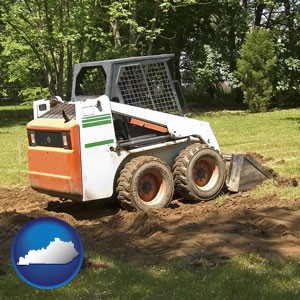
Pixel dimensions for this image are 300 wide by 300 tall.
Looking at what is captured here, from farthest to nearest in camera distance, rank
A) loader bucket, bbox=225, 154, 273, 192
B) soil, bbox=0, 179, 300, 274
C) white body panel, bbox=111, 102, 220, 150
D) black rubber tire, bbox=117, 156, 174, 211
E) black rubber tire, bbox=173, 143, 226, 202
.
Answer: loader bucket, bbox=225, 154, 273, 192
black rubber tire, bbox=173, 143, 226, 202
white body panel, bbox=111, 102, 220, 150
black rubber tire, bbox=117, 156, 174, 211
soil, bbox=0, 179, 300, 274

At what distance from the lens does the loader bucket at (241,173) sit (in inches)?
360

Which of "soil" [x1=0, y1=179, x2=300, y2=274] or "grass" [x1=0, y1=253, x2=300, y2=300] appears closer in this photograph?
"grass" [x1=0, y1=253, x2=300, y2=300]

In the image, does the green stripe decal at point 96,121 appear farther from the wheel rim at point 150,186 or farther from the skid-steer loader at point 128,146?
the wheel rim at point 150,186

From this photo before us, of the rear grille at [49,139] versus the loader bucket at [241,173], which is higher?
the rear grille at [49,139]

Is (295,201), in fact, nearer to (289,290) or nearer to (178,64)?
(289,290)

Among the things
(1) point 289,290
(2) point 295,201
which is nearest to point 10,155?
(2) point 295,201

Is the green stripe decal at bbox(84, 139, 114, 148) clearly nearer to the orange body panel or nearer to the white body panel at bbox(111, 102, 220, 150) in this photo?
the orange body panel

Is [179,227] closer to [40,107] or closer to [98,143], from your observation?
[98,143]

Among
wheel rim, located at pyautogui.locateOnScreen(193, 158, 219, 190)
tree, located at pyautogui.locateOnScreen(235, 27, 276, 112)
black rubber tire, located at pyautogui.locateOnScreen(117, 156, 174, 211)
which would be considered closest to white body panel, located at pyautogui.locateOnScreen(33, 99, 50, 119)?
black rubber tire, located at pyautogui.locateOnScreen(117, 156, 174, 211)

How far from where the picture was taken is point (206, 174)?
900 centimetres

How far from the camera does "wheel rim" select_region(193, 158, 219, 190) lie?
887 centimetres

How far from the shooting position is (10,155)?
50.3ft

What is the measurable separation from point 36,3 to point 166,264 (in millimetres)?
23185

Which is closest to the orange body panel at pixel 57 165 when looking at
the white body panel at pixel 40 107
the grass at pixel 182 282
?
the white body panel at pixel 40 107
